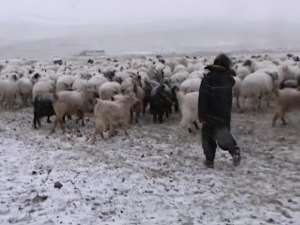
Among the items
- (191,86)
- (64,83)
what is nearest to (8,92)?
(64,83)

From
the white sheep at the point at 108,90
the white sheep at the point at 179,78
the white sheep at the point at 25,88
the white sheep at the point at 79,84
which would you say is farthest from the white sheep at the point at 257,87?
the white sheep at the point at 25,88

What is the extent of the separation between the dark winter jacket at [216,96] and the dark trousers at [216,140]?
0.12m

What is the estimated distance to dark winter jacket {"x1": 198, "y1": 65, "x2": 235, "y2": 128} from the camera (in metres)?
8.96

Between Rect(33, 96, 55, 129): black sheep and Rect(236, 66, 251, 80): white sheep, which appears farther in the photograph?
Rect(236, 66, 251, 80): white sheep

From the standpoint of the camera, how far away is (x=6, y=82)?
19.2 metres

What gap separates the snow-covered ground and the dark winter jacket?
0.79 meters

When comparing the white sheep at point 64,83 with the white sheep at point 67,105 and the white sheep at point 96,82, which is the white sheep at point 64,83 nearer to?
the white sheep at point 96,82

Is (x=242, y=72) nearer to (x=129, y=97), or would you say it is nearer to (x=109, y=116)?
(x=129, y=97)

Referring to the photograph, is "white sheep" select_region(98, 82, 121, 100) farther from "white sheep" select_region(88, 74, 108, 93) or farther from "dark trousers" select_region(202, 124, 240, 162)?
"dark trousers" select_region(202, 124, 240, 162)

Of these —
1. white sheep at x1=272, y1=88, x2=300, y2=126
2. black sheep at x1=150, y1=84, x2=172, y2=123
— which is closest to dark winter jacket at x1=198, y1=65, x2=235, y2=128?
white sheep at x1=272, y1=88, x2=300, y2=126

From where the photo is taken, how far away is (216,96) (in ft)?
29.4

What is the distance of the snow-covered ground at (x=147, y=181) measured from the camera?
6.83m

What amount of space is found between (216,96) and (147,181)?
5.73 ft

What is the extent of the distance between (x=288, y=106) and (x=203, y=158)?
12.6ft
